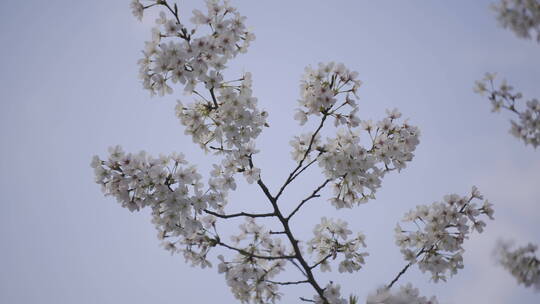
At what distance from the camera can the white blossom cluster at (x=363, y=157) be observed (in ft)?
19.7

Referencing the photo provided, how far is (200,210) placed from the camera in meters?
5.66

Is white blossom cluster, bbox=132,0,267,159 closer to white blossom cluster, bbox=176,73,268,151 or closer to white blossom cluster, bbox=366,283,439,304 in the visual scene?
white blossom cluster, bbox=176,73,268,151

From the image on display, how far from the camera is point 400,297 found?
6410mm

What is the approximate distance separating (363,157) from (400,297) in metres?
2.68

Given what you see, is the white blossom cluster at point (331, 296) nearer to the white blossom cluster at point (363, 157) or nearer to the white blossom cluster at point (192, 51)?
the white blossom cluster at point (363, 157)

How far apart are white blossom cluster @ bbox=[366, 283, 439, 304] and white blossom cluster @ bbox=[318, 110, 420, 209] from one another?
1.59 m

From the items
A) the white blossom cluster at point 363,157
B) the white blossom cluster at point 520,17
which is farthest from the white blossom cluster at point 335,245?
the white blossom cluster at point 520,17

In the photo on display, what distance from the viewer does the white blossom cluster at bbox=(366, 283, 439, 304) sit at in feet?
20.1

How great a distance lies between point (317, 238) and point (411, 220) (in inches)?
74.4

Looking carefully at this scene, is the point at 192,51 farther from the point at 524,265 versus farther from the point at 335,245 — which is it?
the point at 524,265

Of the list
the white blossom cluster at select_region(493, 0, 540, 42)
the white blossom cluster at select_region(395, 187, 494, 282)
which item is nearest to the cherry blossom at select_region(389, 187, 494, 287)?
the white blossom cluster at select_region(395, 187, 494, 282)

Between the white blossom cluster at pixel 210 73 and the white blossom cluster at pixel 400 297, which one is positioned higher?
the white blossom cluster at pixel 210 73

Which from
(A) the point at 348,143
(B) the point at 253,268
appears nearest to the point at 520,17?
(A) the point at 348,143

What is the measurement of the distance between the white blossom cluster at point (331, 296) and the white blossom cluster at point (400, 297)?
53 centimetres
